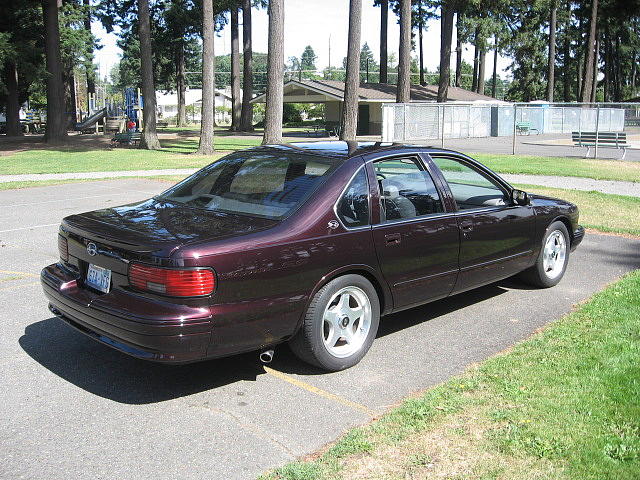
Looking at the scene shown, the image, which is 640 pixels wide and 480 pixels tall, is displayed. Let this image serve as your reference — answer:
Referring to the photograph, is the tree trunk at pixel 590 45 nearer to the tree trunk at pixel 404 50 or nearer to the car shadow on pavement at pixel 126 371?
the tree trunk at pixel 404 50

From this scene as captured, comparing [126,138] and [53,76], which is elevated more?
[53,76]

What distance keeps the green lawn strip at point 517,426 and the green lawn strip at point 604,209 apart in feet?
20.0

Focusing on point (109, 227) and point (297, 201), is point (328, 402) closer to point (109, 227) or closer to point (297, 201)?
point (297, 201)

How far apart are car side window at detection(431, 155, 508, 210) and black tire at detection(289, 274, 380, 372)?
152 centimetres

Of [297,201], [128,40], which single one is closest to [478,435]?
[297,201]

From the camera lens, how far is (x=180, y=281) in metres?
3.91

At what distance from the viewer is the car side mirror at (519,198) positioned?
6.16 m

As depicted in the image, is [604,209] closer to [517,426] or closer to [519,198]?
[519,198]

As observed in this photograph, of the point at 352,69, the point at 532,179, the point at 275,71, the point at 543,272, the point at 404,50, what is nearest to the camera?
the point at 543,272

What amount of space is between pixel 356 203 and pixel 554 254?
3.05 m

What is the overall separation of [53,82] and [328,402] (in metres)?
32.5

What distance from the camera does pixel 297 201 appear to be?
15.3 ft

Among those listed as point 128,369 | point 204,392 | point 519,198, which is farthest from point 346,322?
point 519,198

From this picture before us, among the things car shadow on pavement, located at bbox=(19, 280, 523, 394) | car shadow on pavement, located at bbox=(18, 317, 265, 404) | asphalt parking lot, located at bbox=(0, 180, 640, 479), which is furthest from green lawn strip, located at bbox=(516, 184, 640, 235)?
car shadow on pavement, located at bbox=(18, 317, 265, 404)
